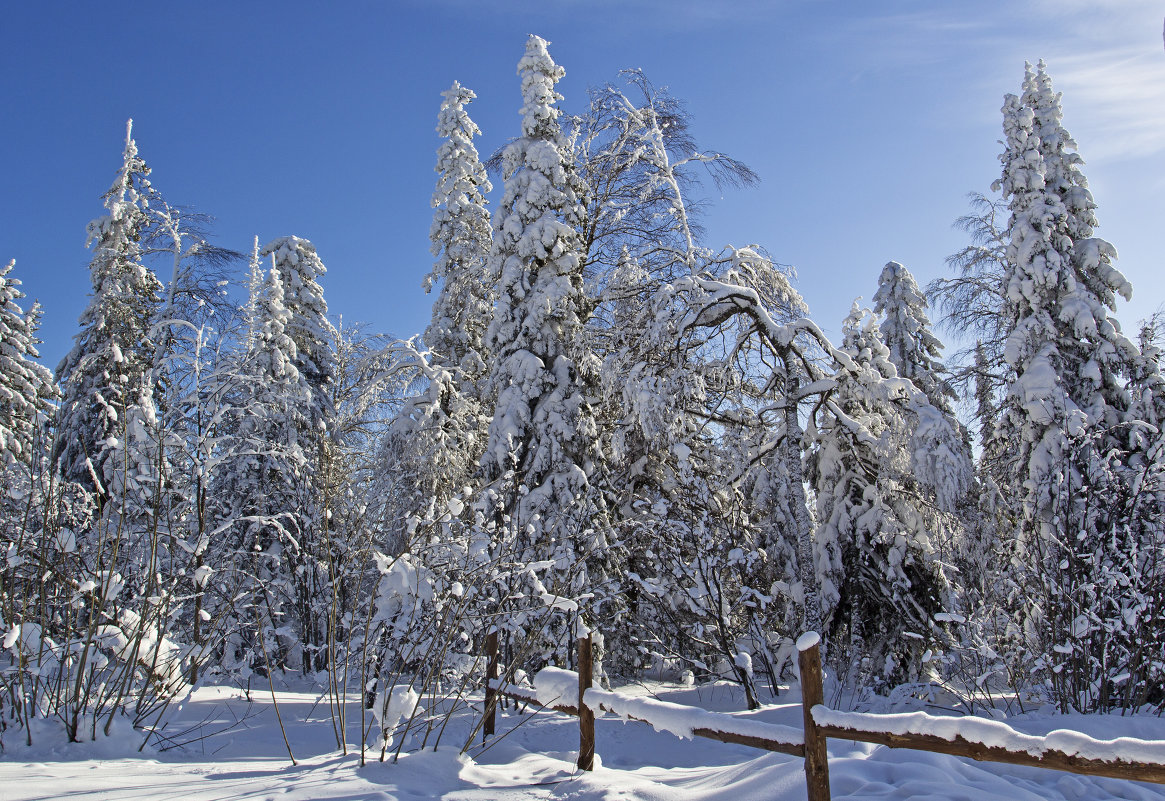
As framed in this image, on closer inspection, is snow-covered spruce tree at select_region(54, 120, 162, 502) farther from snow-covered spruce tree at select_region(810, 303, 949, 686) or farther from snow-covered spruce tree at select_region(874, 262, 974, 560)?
snow-covered spruce tree at select_region(874, 262, 974, 560)

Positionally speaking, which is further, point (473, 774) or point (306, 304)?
point (306, 304)

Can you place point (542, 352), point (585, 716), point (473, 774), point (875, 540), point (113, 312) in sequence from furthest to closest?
point (113, 312)
point (542, 352)
point (875, 540)
point (585, 716)
point (473, 774)

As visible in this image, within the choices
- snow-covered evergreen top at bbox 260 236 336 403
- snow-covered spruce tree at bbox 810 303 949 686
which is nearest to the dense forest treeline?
snow-covered spruce tree at bbox 810 303 949 686

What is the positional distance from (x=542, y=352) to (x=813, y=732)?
859cm

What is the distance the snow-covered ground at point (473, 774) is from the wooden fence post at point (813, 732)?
69 centimetres

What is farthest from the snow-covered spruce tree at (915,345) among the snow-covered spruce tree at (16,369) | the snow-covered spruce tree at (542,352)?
the snow-covered spruce tree at (16,369)

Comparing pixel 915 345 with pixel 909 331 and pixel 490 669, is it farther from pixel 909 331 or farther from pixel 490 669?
pixel 490 669

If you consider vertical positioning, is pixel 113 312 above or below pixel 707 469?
above

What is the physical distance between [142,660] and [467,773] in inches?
99.8

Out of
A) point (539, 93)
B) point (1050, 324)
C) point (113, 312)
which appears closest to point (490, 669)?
point (539, 93)

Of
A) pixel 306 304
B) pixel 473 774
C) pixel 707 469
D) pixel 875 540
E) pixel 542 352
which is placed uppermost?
pixel 306 304

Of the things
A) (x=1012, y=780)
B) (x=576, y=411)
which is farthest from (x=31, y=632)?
(x=576, y=411)

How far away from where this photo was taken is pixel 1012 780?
186 inches

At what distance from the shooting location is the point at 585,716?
4.73 meters
